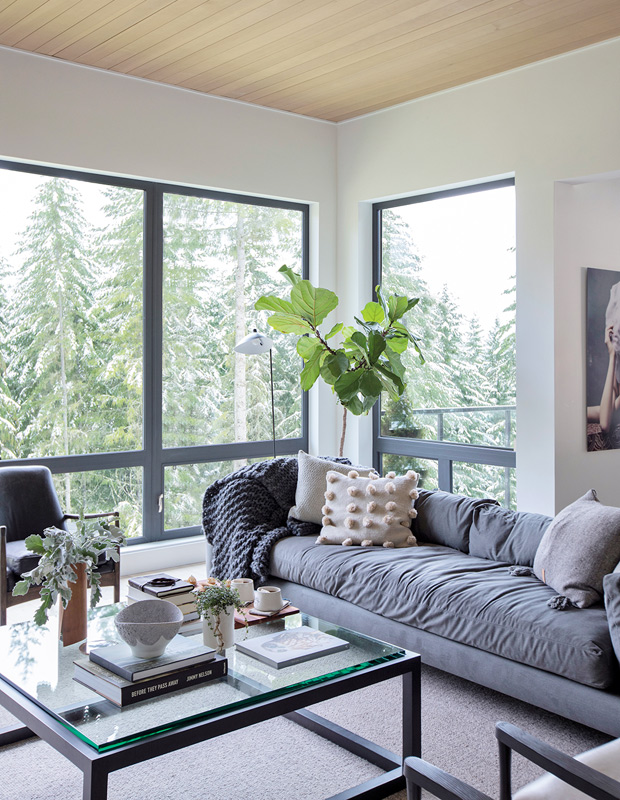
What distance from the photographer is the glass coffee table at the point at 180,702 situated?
200 cm

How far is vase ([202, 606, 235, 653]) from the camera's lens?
2625mm

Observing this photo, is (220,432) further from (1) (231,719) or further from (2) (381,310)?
(1) (231,719)

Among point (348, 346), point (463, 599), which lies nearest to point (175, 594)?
point (463, 599)

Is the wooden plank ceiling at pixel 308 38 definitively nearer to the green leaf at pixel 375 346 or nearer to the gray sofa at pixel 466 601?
the green leaf at pixel 375 346

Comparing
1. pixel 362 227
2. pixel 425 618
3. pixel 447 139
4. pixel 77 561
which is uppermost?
pixel 447 139

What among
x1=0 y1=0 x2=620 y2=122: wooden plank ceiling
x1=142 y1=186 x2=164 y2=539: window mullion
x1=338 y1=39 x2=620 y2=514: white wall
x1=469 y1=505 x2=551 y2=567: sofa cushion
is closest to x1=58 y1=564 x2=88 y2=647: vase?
x1=469 y1=505 x2=551 y2=567: sofa cushion

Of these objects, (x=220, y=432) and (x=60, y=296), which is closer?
(x=60, y=296)

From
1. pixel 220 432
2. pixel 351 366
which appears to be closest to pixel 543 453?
pixel 351 366

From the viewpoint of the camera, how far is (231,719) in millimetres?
2131

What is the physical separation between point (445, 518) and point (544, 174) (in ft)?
7.23

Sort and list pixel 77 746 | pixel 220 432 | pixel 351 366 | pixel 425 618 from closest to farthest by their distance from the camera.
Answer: pixel 77 746, pixel 425 618, pixel 351 366, pixel 220 432

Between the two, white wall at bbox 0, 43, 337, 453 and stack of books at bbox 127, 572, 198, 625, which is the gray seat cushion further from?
white wall at bbox 0, 43, 337, 453

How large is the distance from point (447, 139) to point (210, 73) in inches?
63.3

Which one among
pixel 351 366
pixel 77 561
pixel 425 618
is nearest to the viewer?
pixel 77 561
